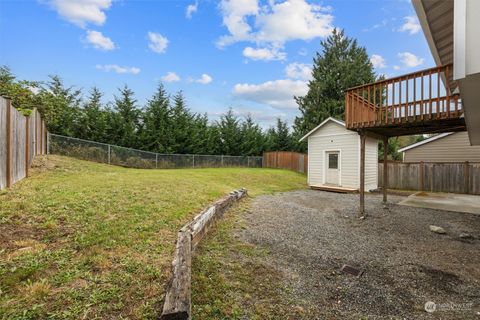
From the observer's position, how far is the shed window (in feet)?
38.4

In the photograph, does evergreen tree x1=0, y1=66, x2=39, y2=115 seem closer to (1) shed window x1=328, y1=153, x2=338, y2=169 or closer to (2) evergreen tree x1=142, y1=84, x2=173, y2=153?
(2) evergreen tree x1=142, y1=84, x2=173, y2=153

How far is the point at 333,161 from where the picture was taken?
11.9 m

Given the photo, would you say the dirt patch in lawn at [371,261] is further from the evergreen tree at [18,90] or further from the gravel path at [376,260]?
the evergreen tree at [18,90]

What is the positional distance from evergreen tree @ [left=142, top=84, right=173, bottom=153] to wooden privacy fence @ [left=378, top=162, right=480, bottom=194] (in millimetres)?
12960

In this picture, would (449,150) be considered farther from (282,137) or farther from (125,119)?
(125,119)

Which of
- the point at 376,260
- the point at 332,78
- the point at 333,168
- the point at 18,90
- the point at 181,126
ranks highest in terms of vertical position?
the point at 332,78

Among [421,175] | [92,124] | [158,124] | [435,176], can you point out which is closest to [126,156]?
[92,124]

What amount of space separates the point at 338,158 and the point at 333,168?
62 cm

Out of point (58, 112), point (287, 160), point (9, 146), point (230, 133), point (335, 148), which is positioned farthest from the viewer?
point (230, 133)

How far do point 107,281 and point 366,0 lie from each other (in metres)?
11.1

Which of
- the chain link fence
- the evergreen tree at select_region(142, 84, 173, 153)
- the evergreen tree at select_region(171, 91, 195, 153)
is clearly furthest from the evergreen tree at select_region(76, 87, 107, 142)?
the evergreen tree at select_region(171, 91, 195, 153)

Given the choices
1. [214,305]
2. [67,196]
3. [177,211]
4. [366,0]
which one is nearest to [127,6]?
[67,196]

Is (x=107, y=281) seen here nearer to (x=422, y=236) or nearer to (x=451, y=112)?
(x=422, y=236)

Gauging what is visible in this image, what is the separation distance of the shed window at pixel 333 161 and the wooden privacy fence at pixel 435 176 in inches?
110
